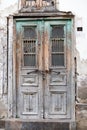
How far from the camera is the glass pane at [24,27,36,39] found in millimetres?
10414

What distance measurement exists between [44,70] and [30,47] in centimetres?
61

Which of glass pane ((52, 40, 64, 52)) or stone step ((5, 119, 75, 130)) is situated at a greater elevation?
glass pane ((52, 40, 64, 52))

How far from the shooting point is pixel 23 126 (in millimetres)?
10250

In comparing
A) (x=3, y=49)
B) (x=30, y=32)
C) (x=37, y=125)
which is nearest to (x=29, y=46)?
(x=30, y=32)

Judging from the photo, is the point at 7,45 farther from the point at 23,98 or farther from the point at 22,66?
the point at 23,98

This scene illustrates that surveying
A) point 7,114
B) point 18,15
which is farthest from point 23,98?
point 18,15

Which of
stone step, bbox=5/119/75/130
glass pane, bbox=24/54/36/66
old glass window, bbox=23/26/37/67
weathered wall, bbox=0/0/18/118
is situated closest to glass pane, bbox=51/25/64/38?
old glass window, bbox=23/26/37/67

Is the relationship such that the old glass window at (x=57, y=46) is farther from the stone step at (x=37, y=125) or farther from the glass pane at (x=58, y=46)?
the stone step at (x=37, y=125)

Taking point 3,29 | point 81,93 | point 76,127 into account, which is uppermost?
point 3,29

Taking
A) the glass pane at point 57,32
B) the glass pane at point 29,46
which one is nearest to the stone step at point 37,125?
the glass pane at point 29,46

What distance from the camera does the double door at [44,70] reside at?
10.3 meters

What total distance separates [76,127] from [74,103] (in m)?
0.52

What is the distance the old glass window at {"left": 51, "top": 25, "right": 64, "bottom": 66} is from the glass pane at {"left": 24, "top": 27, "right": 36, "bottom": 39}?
42cm

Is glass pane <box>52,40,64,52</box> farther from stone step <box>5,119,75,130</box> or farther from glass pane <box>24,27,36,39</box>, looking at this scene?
stone step <box>5,119,75,130</box>
